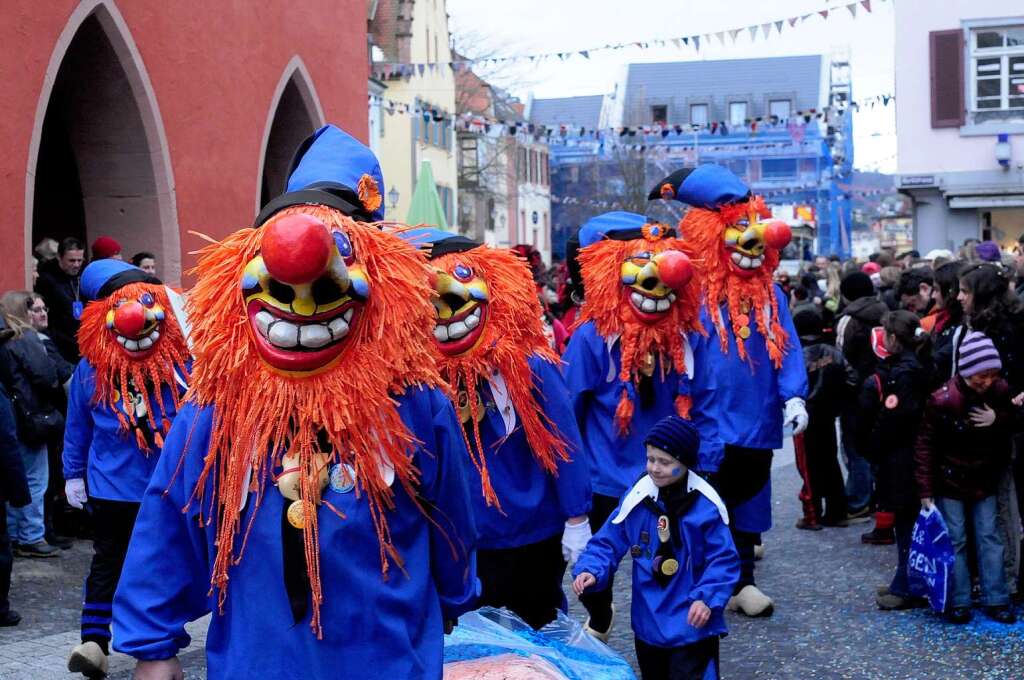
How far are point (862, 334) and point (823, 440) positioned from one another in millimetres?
783

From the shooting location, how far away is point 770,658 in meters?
6.15

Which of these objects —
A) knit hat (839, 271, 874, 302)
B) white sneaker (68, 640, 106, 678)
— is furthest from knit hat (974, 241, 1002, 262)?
white sneaker (68, 640, 106, 678)

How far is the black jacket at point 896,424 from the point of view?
6883 millimetres

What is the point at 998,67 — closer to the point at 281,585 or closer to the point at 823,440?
the point at 823,440

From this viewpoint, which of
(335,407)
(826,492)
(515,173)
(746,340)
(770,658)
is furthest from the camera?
(515,173)

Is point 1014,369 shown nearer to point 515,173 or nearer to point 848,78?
point 515,173

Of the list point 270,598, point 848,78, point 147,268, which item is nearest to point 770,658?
point 270,598

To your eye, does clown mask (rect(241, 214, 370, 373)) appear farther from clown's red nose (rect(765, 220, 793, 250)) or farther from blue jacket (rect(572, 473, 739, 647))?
clown's red nose (rect(765, 220, 793, 250))

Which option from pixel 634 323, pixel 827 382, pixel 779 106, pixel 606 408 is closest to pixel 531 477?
pixel 606 408

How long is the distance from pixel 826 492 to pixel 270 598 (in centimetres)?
666

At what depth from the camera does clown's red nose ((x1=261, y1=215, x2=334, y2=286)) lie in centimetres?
290

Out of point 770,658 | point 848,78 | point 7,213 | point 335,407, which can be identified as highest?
point 848,78

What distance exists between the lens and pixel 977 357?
628 centimetres

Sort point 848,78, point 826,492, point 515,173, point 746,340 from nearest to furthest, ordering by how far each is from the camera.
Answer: point 746,340
point 826,492
point 515,173
point 848,78
